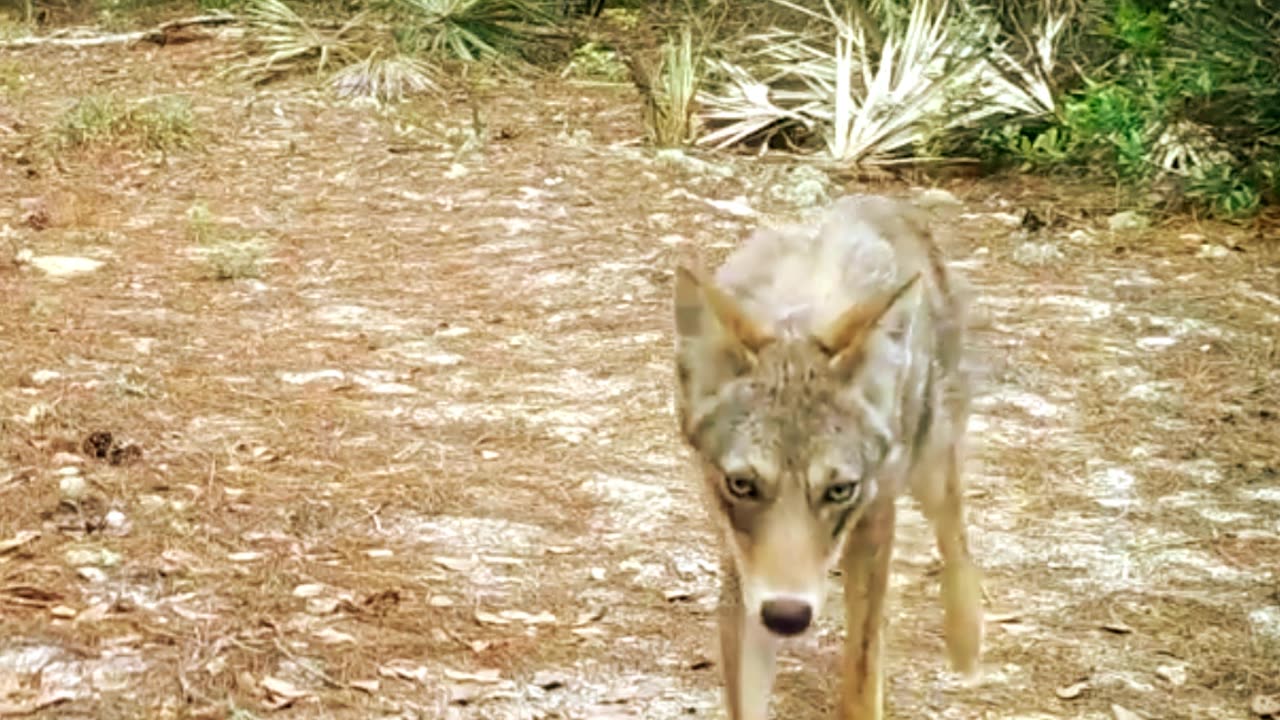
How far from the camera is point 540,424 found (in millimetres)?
6512

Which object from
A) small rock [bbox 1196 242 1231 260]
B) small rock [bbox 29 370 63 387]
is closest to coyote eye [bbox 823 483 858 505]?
small rock [bbox 29 370 63 387]

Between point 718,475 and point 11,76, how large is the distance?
11704 millimetres

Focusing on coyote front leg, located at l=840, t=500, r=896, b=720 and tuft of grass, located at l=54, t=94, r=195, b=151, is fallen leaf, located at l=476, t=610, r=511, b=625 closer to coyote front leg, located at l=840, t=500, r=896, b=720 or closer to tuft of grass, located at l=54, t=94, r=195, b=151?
coyote front leg, located at l=840, t=500, r=896, b=720

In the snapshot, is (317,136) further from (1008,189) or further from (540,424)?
(540,424)

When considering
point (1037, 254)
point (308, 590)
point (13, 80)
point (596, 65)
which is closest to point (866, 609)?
point (308, 590)

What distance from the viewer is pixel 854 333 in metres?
3.40

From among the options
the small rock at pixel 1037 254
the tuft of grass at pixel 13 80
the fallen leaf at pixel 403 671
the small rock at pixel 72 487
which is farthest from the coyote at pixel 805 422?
the tuft of grass at pixel 13 80

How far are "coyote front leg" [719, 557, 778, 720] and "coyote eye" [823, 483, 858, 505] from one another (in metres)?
0.56

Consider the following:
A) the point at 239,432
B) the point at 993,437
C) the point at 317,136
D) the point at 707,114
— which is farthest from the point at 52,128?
the point at 993,437

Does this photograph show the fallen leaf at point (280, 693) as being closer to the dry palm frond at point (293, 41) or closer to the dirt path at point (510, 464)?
the dirt path at point (510, 464)

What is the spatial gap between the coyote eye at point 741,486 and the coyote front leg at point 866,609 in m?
0.47

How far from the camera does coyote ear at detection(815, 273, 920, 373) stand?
3375 millimetres

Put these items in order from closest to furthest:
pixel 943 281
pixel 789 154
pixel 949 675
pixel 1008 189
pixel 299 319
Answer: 1. pixel 943 281
2. pixel 949 675
3. pixel 299 319
4. pixel 1008 189
5. pixel 789 154

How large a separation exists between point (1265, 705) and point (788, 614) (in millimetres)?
1801
